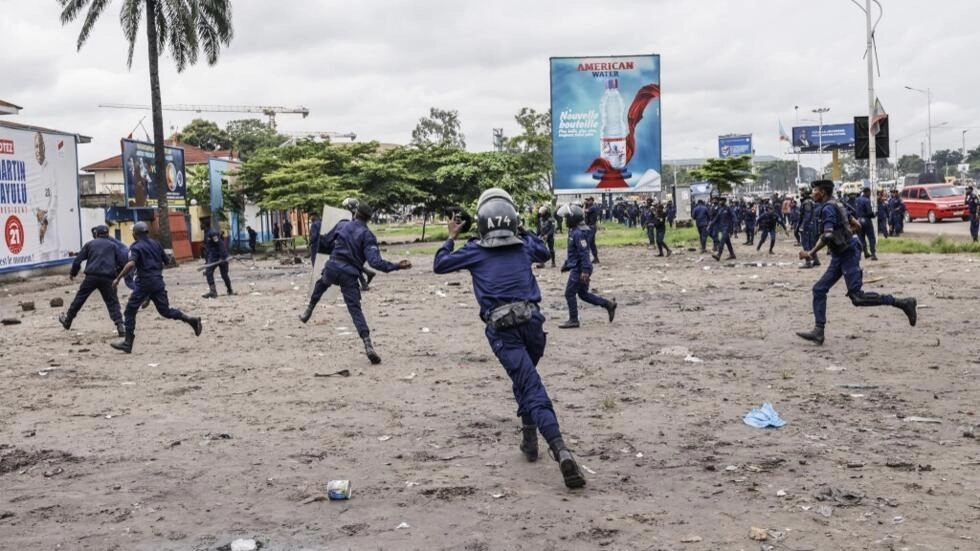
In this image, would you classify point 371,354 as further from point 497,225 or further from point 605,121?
point 605,121

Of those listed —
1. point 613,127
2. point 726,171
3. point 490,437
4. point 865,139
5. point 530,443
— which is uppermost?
point 613,127

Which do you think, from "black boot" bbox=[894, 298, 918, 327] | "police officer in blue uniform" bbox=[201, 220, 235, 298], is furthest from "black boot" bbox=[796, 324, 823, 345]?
"police officer in blue uniform" bbox=[201, 220, 235, 298]

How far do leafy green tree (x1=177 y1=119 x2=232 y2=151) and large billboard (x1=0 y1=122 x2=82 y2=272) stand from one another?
159 feet

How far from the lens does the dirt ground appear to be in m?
4.89

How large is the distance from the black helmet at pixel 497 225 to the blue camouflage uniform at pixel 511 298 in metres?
0.06

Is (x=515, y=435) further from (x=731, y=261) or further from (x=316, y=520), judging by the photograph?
(x=731, y=261)

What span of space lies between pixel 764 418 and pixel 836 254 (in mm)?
3849

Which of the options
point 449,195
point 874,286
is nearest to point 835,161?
point 449,195

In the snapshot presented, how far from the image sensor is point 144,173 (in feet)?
112

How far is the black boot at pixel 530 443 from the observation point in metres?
6.10

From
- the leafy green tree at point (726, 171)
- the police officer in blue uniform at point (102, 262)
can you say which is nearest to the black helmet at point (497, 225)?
the police officer in blue uniform at point (102, 262)

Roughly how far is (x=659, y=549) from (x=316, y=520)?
1802 millimetres

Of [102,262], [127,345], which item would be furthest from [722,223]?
[127,345]

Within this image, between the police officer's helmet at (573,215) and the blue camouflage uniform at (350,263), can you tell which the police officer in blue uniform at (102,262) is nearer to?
the blue camouflage uniform at (350,263)
